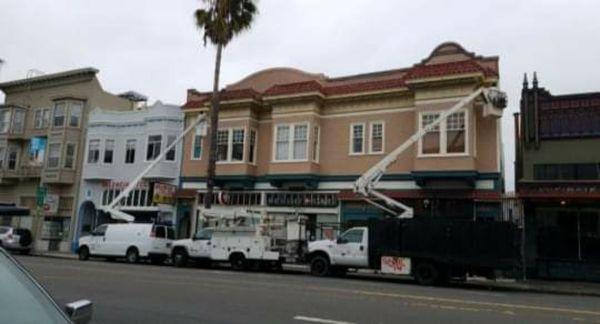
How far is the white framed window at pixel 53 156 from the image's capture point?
3838 centimetres

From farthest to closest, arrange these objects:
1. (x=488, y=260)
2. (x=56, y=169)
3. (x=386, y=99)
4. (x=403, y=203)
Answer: (x=56, y=169), (x=386, y=99), (x=403, y=203), (x=488, y=260)

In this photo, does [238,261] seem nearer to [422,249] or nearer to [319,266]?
[319,266]

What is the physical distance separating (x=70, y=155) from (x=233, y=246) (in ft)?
64.8

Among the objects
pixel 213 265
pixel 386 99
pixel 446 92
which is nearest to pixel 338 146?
pixel 386 99

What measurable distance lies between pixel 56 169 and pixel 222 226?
18716mm

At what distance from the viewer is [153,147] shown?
3500 centimetres

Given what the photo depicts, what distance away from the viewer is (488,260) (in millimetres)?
18766

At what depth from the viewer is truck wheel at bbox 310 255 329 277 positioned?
21.8m

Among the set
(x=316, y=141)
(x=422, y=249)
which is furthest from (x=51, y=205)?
(x=422, y=249)

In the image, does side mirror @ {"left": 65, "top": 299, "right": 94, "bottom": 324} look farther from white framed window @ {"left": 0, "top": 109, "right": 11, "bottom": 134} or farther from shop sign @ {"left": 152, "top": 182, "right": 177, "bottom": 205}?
white framed window @ {"left": 0, "top": 109, "right": 11, "bottom": 134}

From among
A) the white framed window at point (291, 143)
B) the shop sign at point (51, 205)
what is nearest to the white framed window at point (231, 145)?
the white framed window at point (291, 143)

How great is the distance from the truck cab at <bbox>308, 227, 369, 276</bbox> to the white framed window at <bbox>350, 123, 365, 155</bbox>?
7537mm

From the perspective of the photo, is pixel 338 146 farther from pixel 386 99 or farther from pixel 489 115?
pixel 489 115

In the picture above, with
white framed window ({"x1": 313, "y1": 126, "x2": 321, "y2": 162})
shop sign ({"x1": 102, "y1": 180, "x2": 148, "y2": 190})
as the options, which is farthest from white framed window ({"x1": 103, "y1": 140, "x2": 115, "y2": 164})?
white framed window ({"x1": 313, "y1": 126, "x2": 321, "y2": 162})
